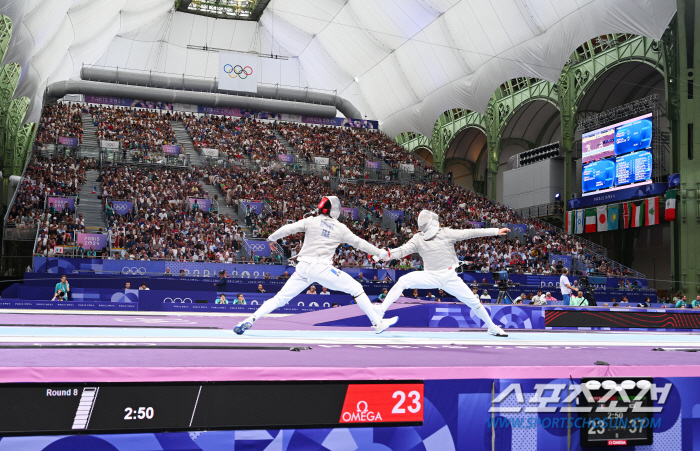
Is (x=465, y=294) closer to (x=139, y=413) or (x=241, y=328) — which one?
(x=241, y=328)

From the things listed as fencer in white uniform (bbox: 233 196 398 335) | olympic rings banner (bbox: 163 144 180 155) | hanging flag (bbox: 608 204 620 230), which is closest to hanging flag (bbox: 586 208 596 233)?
hanging flag (bbox: 608 204 620 230)

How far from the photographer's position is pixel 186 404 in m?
3.82

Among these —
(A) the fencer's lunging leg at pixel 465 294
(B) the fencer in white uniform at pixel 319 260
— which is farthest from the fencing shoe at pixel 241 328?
(A) the fencer's lunging leg at pixel 465 294

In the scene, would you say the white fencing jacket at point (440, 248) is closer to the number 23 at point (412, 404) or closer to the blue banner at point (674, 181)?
the number 23 at point (412, 404)

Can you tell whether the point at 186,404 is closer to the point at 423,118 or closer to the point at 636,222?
the point at 636,222

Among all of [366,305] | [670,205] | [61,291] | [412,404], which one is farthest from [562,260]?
[412,404]

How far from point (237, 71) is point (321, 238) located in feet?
116

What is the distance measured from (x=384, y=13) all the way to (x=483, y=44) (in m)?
7.01

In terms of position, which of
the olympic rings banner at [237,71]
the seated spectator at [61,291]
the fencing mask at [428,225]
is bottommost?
the seated spectator at [61,291]

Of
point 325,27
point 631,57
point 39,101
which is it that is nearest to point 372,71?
point 325,27

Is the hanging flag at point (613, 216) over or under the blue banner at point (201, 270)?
over
